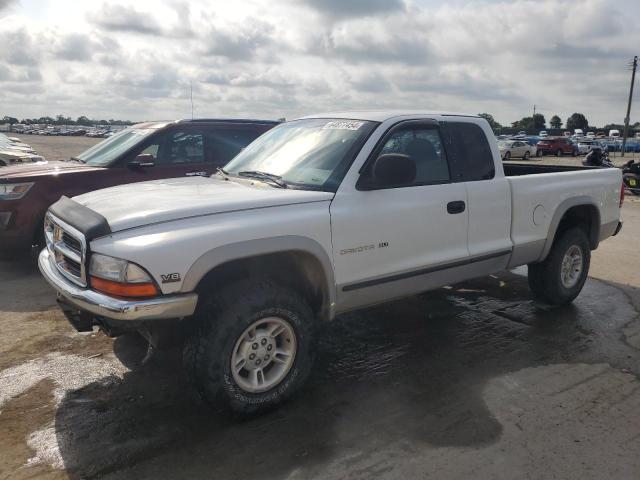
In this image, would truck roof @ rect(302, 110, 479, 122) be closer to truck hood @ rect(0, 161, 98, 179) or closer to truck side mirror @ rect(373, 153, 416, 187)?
truck side mirror @ rect(373, 153, 416, 187)

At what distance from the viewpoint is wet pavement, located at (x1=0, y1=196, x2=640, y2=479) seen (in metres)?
2.98

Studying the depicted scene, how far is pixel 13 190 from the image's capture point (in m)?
6.18

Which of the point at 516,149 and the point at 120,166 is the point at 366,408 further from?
the point at 516,149

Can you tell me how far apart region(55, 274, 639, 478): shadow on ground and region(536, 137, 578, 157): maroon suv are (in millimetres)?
36002

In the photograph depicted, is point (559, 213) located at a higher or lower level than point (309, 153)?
lower

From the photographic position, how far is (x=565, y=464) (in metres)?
3.00

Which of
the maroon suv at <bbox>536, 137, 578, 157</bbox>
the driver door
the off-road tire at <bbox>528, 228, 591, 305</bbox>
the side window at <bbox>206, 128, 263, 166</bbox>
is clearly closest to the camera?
the driver door

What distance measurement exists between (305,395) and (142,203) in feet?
5.55

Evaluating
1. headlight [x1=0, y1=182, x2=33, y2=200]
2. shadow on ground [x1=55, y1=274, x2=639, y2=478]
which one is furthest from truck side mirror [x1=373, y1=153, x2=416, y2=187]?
headlight [x1=0, y1=182, x2=33, y2=200]

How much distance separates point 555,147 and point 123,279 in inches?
1594

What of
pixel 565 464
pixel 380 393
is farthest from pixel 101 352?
pixel 565 464

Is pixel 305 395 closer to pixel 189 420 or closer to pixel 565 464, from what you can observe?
pixel 189 420

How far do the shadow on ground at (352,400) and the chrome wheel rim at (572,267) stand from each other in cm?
→ 35

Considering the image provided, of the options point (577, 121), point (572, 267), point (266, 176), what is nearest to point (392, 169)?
point (266, 176)
